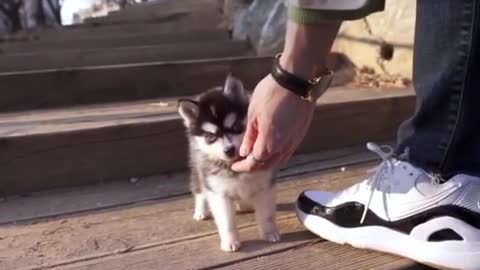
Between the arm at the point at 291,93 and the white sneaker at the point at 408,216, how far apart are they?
334 millimetres

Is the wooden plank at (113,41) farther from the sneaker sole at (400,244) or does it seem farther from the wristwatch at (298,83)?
the wristwatch at (298,83)

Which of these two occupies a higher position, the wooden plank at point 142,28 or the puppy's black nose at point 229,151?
the puppy's black nose at point 229,151

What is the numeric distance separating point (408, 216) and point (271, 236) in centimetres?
33

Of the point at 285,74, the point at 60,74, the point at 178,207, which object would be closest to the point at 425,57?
the point at 285,74

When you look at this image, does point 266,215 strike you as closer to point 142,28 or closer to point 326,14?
point 326,14

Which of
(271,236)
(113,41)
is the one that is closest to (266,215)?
(271,236)

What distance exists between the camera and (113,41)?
14.5 ft

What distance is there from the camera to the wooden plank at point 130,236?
146cm

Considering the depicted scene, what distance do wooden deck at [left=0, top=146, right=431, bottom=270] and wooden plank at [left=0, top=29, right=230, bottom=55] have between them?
245cm

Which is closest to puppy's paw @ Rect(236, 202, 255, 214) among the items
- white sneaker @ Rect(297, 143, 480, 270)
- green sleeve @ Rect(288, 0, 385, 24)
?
white sneaker @ Rect(297, 143, 480, 270)

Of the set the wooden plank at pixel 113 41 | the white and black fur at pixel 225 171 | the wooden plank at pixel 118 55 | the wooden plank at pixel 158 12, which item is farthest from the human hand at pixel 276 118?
the wooden plank at pixel 158 12

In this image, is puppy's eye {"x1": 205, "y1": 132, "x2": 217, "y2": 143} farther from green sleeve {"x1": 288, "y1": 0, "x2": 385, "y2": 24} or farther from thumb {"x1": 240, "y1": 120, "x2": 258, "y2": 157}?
green sleeve {"x1": 288, "y1": 0, "x2": 385, "y2": 24}

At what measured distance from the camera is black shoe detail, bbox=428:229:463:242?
130cm

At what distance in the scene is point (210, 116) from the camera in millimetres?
1678
